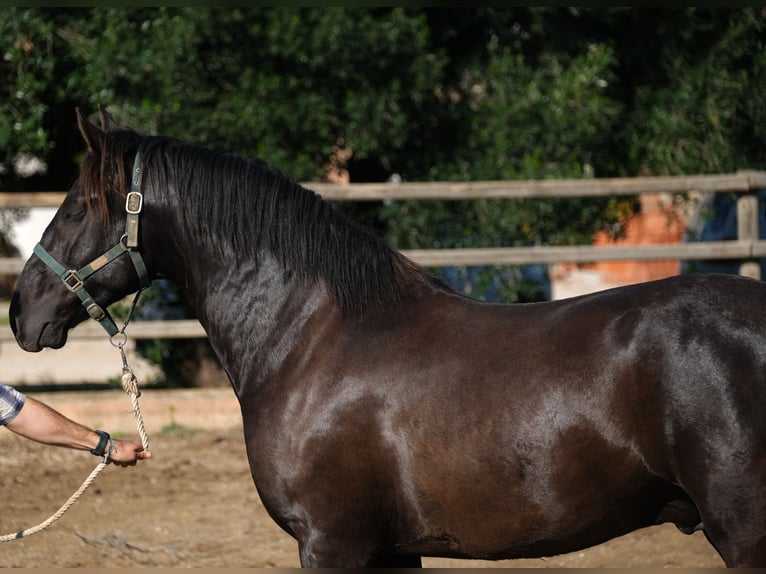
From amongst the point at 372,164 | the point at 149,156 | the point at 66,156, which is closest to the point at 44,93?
the point at 66,156

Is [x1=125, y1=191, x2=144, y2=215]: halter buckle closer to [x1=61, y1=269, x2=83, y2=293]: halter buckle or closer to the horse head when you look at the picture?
the horse head

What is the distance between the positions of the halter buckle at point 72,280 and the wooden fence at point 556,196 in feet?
12.1

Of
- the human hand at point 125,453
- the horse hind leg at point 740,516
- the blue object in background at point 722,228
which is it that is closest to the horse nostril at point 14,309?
the human hand at point 125,453

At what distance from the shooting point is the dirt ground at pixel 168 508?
14.7 ft

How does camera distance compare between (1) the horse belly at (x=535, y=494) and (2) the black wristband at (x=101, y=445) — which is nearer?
(1) the horse belly at (x=535, y=494)

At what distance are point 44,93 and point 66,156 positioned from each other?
118cm

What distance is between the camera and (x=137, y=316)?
768cm

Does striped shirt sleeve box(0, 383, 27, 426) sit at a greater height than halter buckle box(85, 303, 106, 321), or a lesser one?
lesser

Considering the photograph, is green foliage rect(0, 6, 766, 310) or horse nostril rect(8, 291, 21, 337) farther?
green foliage rect(0, 6, 766, 310)

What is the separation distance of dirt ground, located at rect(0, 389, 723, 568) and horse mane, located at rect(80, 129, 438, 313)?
1620mm

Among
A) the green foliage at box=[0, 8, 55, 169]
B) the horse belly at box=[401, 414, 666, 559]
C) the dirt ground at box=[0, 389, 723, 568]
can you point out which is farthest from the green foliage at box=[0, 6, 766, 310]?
the horse belly at box=[401, 414, 666, 559]

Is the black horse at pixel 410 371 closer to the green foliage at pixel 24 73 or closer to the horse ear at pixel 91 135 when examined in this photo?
the horse ear at pixel 91 135

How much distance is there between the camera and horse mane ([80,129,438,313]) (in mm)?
3057

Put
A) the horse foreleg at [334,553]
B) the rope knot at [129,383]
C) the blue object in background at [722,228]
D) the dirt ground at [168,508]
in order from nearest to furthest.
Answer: the horse foreleg at [334,553] → the rope knot at [129,383] → the dirt ground at [168,508] → the blue object in background at [722,228]
